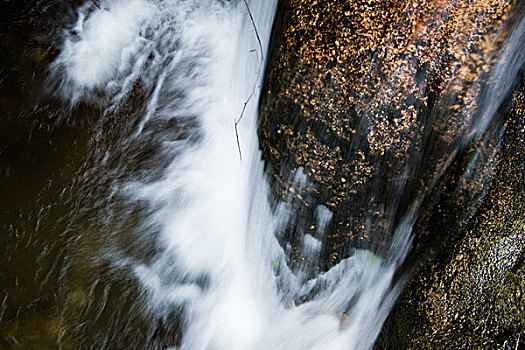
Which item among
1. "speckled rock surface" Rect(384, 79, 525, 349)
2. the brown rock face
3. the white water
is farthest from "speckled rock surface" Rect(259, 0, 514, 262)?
the white water

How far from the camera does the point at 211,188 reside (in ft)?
10.3

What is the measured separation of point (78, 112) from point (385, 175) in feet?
7.58

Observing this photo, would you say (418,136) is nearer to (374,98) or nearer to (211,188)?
(374,98)

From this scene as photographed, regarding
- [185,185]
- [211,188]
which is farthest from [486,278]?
[185,185]

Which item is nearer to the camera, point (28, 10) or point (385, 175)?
point (385, 175)

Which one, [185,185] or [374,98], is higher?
[374,98]

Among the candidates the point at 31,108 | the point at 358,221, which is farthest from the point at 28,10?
the point at 358,221

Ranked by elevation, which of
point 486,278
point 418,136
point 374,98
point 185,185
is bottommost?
point 185,185

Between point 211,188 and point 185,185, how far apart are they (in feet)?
0.68

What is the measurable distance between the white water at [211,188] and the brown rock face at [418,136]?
0.43 metres

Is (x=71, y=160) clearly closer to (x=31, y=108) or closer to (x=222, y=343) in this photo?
(x=31, y=108)

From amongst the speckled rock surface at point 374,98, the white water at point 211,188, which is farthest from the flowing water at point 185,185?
the speckled rock surface at point 374,98

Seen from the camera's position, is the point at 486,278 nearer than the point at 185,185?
Yes

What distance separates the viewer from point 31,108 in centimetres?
299
